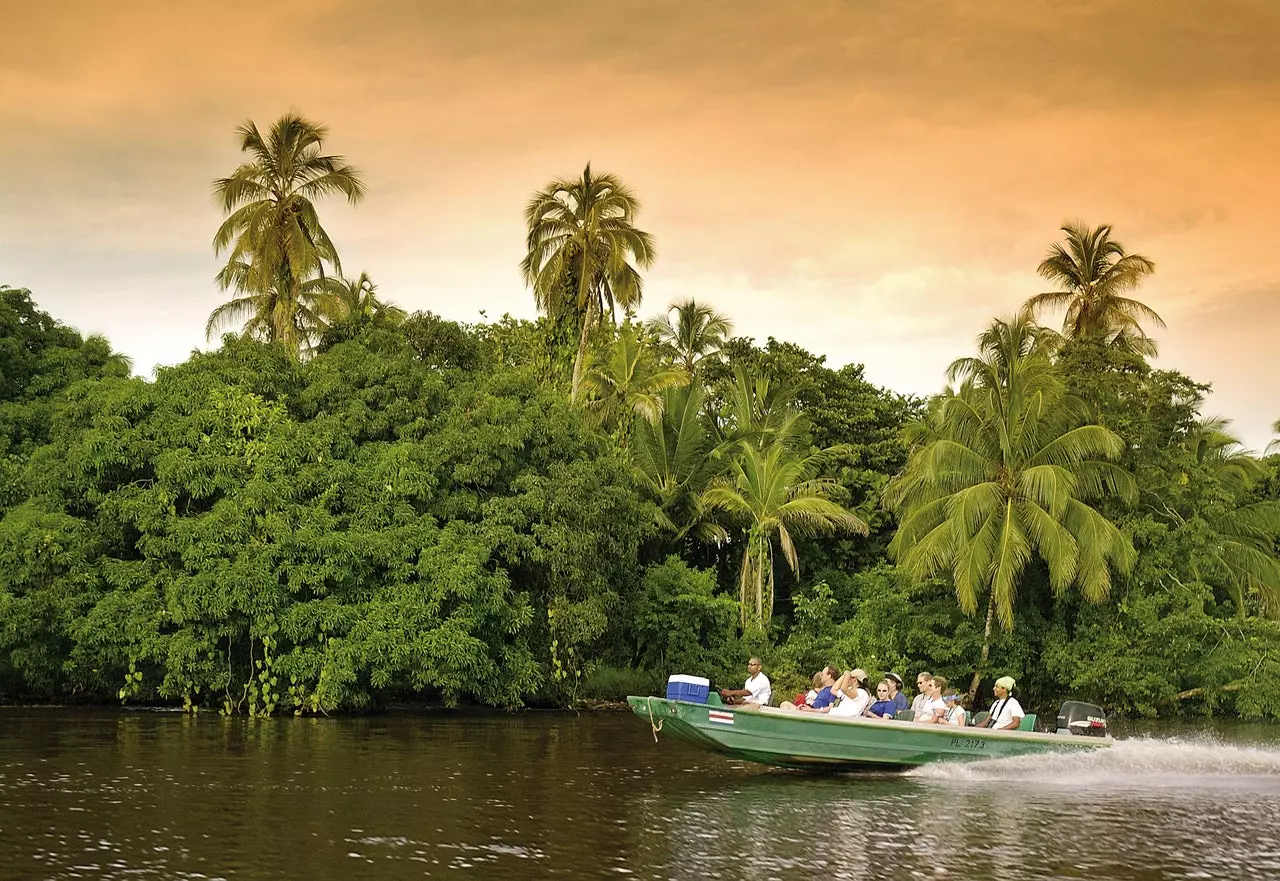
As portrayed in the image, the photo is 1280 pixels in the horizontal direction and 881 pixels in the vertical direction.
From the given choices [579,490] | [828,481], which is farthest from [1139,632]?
[579,490]

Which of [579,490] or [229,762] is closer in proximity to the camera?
[229,762]

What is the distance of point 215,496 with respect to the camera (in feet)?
100

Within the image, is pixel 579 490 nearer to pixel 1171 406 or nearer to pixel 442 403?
pixel 442 403

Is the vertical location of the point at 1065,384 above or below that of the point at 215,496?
above

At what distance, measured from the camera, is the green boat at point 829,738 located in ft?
65.3

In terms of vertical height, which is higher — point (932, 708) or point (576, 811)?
point (932, 708)

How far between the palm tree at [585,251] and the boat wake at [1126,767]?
2279 cm

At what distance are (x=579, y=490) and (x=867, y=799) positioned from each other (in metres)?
15.1

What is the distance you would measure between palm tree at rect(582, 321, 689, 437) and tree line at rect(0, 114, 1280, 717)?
115 millimetres

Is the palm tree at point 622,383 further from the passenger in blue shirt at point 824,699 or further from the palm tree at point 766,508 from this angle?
the passenger in blue shirt at point 824,699

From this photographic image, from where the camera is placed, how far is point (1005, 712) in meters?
21.7

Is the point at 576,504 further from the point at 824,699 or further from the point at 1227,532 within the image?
the point at 1227,532

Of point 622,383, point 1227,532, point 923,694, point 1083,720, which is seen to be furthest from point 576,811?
point 1227,532

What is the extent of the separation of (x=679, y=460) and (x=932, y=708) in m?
19.3
